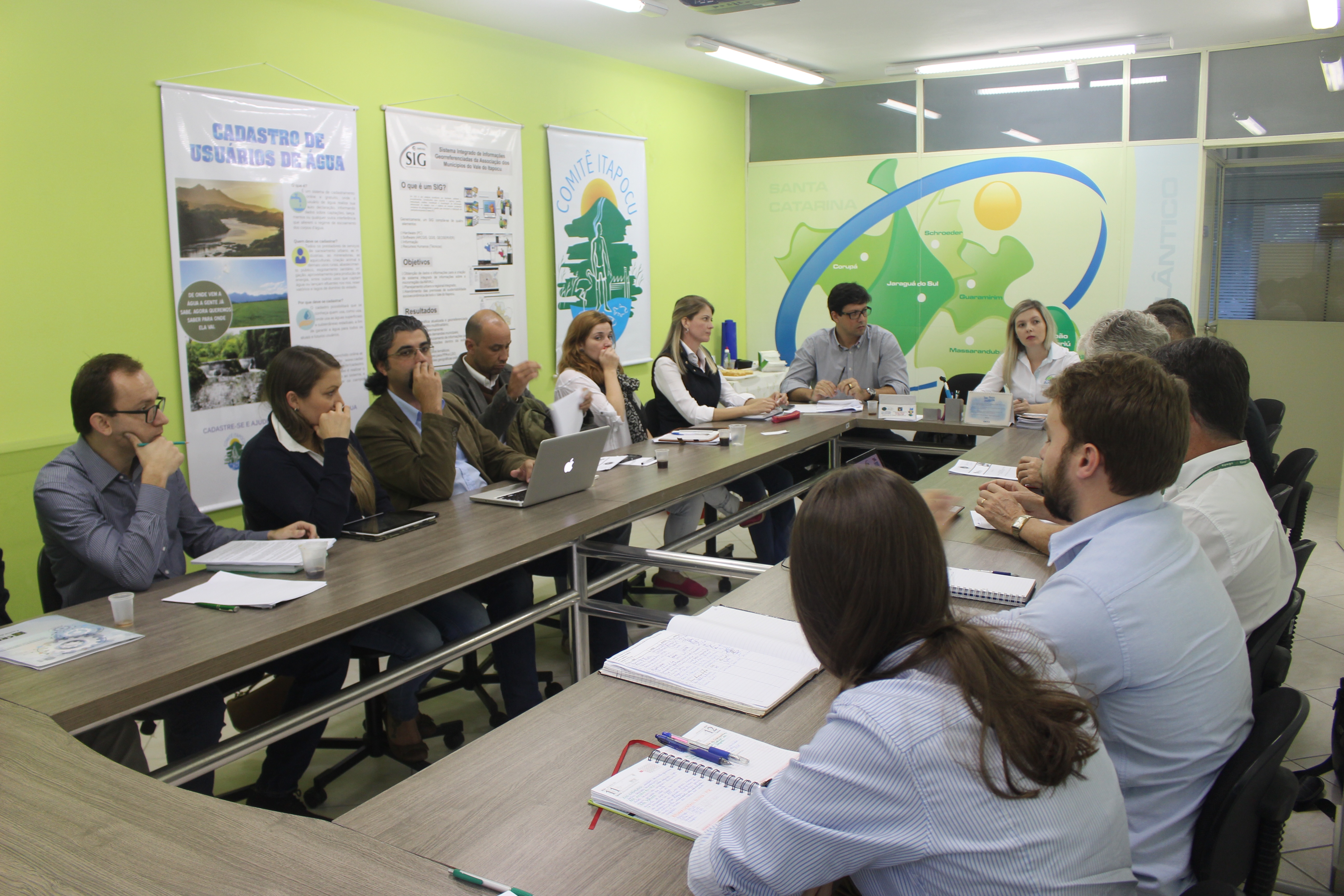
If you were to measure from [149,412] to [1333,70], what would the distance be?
23.9 feet

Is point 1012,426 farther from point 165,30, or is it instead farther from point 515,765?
point 165,30

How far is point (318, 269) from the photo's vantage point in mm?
4547

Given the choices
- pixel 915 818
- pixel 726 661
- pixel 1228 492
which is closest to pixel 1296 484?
pixel 1228 492

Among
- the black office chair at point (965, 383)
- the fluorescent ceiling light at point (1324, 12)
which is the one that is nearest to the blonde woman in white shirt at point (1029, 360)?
the black office chair at point (965, 383)

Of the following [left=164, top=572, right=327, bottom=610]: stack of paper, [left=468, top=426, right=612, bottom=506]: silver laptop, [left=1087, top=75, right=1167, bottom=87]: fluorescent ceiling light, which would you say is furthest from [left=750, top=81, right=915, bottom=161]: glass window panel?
[left=164, top=572, right=327, bottom=610]: stack of paper

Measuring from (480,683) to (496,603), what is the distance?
0.56 meters

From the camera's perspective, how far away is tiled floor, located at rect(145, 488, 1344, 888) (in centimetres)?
253

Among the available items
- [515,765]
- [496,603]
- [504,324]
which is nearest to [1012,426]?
[504,324]

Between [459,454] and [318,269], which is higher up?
[318,269]

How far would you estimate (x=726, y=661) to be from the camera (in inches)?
71.5

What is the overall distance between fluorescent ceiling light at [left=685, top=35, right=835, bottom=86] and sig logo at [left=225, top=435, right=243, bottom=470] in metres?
3.78

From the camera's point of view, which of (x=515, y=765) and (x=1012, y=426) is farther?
(x=1012, y=426)

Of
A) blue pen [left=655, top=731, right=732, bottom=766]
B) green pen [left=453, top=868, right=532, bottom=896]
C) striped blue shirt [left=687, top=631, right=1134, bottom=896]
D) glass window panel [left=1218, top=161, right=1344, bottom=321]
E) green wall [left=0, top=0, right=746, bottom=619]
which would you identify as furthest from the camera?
glass window panel [left=1218, top=161, right=1344, bottom=321]

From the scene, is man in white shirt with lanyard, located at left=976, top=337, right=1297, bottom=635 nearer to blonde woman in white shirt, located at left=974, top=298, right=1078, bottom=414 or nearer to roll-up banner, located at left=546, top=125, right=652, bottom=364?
blonde woman in white shirt, located at left=974, top=298, right=1078, bottom=414
